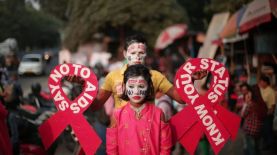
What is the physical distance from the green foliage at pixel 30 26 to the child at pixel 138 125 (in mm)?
5254

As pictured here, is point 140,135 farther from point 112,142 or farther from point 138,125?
point 112,142

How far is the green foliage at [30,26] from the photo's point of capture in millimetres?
10461

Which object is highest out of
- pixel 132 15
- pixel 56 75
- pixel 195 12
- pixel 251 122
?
pixel 195 12

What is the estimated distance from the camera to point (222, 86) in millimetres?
4785

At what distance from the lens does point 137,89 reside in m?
4.09

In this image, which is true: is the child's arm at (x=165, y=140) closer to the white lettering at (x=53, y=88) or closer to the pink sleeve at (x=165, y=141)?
the pink sleeve at (x=165, y=141)

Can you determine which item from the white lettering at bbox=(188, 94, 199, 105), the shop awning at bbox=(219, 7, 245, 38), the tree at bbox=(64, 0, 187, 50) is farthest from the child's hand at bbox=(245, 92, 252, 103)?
the tree at bbox=(64, 0, 187, 50)

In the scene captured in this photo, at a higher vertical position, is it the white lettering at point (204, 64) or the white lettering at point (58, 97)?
the white lettering at point (204, 64)

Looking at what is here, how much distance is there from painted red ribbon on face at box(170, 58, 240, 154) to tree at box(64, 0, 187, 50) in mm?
27389

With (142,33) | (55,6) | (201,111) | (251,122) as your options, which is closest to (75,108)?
(201,111)

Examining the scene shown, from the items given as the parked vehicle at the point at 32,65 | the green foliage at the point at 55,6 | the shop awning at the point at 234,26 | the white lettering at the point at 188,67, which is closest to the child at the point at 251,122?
the shop awning at the point at 234,26

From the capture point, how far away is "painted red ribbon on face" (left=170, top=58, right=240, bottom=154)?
15.3ft

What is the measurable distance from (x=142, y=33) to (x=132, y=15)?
1303 mm

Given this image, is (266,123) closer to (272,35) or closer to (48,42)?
(272,35)
